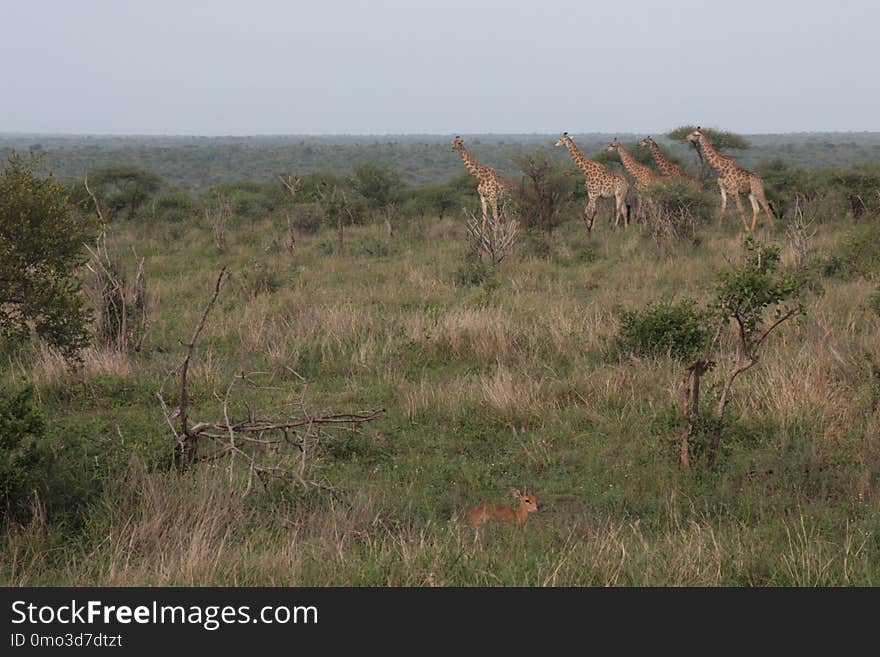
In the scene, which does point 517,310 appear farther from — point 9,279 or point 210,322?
point 9,279

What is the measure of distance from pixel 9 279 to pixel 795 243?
8765 mm

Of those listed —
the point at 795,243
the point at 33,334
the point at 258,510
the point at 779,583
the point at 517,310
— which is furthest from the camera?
the point at 795,243

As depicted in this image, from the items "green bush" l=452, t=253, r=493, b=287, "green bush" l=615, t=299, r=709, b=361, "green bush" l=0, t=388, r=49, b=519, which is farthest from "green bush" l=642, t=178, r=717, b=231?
"green bush" l=0, t=388, r=49, b=519

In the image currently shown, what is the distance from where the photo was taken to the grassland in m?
3.57

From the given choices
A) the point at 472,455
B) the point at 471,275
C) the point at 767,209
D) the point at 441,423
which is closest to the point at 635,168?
the point at 767,209

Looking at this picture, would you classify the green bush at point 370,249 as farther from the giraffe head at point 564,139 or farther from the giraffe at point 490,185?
the giraffe head at point 564,139

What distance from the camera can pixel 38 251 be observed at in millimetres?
6238

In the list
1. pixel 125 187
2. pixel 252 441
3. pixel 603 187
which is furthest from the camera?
pixel 125 187

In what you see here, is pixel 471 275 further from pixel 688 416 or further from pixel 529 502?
pixel 529 502

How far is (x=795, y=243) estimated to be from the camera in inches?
432

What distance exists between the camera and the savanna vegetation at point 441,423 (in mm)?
3717

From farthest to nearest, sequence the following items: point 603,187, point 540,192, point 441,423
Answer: point 603,187
point 540,192
point 441,423

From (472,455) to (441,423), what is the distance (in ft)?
1.76
